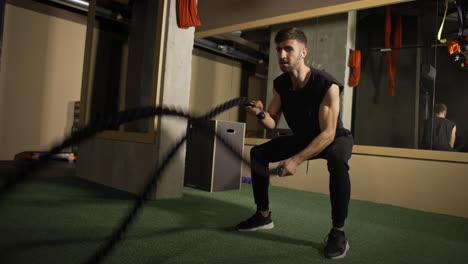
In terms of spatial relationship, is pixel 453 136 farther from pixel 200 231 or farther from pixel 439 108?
pixel 200 231

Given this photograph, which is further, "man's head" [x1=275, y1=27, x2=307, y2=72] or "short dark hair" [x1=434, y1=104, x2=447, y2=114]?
"short dark hair" [x1=434, y1=104, x2=447, y2=114]

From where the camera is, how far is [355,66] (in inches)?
159

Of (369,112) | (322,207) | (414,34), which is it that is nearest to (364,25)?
(414,34)

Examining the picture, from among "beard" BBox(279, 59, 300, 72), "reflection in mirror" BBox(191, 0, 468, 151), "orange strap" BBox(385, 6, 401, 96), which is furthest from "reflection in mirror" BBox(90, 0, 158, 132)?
"orange strap" BBox(385, 6, 401, 96)

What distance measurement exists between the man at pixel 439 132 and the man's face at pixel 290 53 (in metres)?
2.16

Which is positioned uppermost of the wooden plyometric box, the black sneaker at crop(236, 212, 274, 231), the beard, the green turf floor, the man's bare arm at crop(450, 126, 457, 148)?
the beard

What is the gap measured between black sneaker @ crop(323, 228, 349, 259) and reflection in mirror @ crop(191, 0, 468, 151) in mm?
2233

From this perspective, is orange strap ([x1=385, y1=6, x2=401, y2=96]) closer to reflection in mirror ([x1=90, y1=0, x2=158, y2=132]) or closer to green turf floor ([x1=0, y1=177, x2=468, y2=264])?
green turf floor ([x1=0, y1=177, x2=468, y2=264])

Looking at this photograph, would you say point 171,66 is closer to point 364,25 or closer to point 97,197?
point 97,197

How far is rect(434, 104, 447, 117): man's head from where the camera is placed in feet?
11.7

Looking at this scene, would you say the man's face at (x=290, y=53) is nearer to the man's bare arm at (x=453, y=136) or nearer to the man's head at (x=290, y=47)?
the man's head at (x=290, y=47)

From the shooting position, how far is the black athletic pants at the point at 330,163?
1.80 meters

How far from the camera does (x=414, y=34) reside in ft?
13.3

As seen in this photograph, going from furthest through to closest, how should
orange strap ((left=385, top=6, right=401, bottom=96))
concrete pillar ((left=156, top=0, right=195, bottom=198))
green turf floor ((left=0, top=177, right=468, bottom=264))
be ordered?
orange strap ((left=385, top=6, right=401, bottom=96))
concrete pillar ((left=156, top=0, right=195, bottom=198))
green turf floor ((left=0, top=177, right=468, bottom=264))
